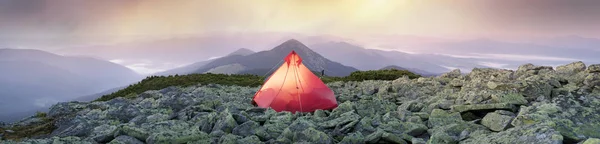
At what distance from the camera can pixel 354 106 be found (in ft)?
48.6

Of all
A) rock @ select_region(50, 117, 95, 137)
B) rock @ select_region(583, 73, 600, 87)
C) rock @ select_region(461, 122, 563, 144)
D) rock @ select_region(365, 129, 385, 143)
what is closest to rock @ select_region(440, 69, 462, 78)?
rock @ select_region(583, 73, 600, 87)

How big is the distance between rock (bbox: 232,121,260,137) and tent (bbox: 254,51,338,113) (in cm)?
616

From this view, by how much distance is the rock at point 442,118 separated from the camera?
39.0 ft

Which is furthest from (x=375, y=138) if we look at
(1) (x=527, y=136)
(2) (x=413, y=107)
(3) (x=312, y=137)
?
(2) (x=413, y=107)

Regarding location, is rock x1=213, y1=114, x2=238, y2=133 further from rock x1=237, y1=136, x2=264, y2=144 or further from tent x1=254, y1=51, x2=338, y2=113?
tent x1=254, y1=51, x2=338, y2=113

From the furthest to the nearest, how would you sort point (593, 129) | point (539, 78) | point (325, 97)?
point (325, 97) → point (539, 78) → point (593, 129)

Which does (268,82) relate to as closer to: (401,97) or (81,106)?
(401,97)

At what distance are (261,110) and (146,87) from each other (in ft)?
63.6

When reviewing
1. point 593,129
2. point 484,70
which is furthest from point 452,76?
point 593,129

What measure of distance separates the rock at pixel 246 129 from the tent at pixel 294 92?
6162 millimetres

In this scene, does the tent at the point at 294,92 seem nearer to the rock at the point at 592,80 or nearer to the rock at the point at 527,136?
the rock at the point at 592,80

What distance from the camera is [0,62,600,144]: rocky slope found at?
998 cm

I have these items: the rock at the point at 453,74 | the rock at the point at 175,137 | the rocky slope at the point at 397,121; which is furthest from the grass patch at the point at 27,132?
the rock at the point at 453,74

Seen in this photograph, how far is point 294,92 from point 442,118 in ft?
24.5
